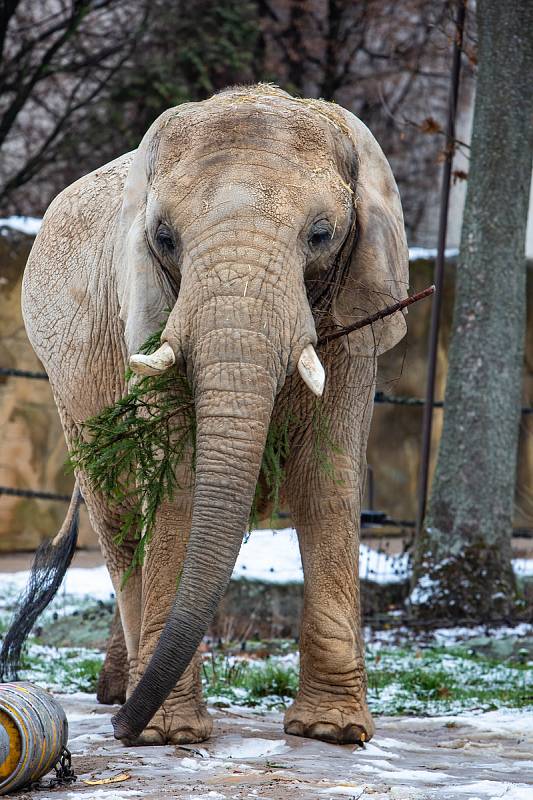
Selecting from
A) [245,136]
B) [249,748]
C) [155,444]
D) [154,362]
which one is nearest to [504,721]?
[249,748]

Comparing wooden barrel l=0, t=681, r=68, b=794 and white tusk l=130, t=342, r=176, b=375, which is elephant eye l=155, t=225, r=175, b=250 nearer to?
white tusk l=130, t=342, r=176, b=375

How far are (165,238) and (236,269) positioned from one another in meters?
0.42

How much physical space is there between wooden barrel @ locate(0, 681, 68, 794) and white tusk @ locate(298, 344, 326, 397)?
139cm

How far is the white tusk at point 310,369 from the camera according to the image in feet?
15.9

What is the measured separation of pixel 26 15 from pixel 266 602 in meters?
9.57

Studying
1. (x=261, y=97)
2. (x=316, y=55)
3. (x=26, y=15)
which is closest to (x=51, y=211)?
(x=261, y=97)

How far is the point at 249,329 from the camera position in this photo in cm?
474

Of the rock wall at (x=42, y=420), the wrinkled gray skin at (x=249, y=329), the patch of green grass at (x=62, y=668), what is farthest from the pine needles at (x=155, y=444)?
the rock wall at (x=42, y=420)

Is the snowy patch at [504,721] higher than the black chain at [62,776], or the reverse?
the black chain at [62,776]

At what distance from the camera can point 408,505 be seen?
14.5 metres

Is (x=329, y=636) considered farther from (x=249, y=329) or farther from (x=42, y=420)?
(x=42, y=420)

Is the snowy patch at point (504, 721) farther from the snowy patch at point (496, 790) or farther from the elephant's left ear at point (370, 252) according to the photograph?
the elephant's left ear at point (370, 252)

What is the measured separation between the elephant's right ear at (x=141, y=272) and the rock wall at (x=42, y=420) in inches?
316

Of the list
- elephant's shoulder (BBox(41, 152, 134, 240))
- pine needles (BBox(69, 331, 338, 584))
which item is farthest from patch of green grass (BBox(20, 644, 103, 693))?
elephant's shoulder (BBox(41, 152, 134, 240))
